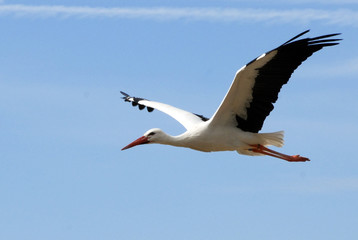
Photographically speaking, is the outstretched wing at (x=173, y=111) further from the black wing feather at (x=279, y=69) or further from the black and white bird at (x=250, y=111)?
the black wing feather at (x=279, y=69)

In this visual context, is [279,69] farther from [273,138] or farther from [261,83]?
[273,138]

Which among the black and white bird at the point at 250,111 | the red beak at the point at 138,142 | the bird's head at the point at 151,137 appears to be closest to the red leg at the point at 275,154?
the black and white bird at the point at 250,111

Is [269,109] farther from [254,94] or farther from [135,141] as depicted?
[135,141]

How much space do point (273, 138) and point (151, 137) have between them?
218cm

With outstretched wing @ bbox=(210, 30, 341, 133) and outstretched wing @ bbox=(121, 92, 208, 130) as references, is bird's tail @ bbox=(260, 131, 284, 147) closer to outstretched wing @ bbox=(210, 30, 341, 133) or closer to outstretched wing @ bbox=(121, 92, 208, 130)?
outstretched wing @ bbox=(210, 30, 341, 133)

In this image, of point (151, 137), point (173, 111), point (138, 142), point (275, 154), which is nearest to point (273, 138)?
point (275, 154)

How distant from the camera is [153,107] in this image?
19.7 meters

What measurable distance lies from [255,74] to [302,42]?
919 mm

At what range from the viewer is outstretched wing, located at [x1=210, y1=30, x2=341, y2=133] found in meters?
15.5

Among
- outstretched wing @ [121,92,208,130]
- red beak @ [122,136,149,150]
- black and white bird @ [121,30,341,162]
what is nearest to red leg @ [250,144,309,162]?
black and white bird @ [121,30,341,162]

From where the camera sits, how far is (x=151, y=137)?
1712 centimetres

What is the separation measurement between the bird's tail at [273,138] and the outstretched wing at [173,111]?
4.75 ft

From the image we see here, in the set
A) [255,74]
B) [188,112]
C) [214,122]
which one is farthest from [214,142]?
[188,112]

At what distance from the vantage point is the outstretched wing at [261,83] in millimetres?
15461
